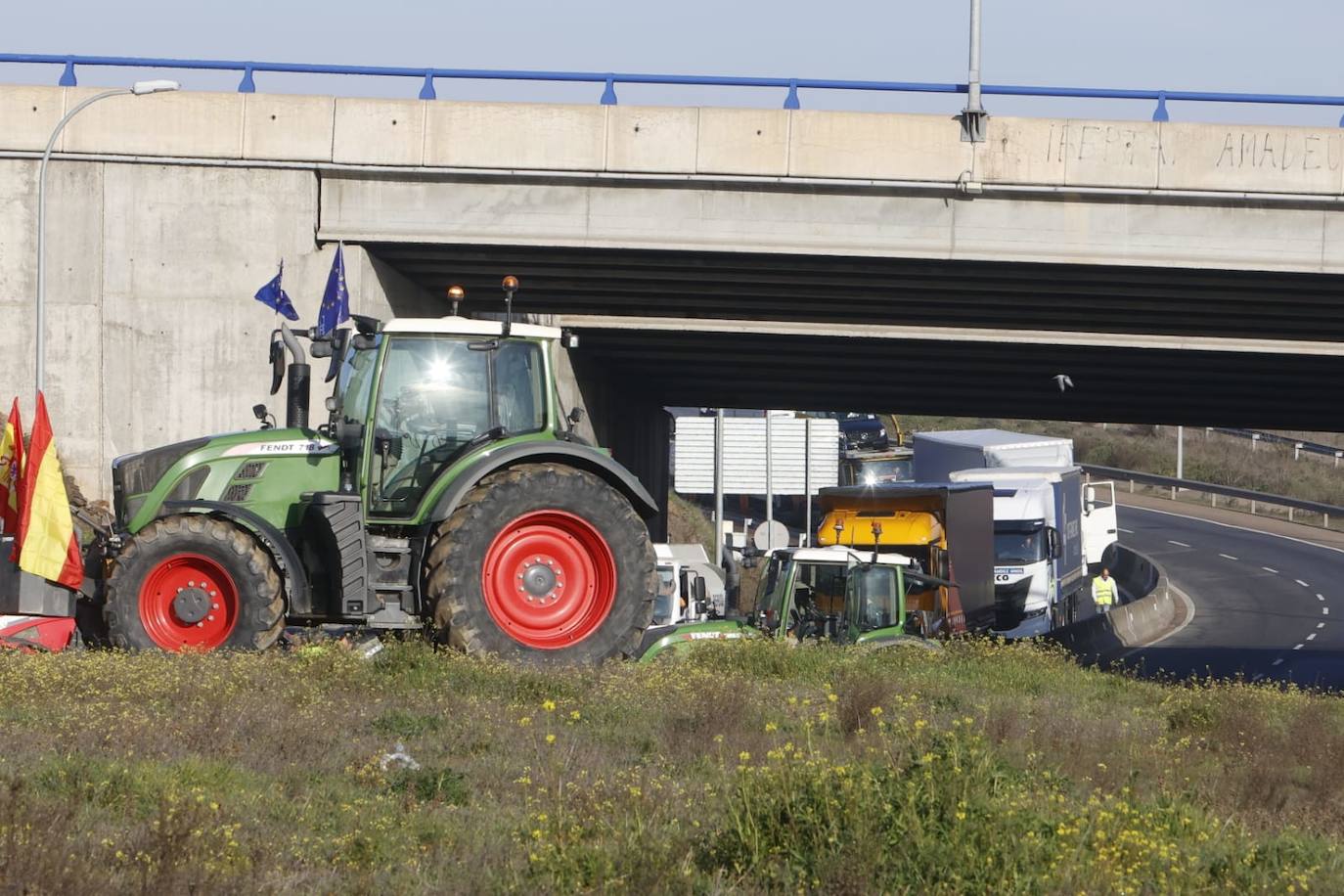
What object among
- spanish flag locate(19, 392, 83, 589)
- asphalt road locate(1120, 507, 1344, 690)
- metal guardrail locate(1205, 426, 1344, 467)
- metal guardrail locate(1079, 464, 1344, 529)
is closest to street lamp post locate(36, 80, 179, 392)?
spanish flag locate(19, 392, 83, 589)

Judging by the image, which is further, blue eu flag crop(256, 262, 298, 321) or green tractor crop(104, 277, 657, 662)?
blue eu flag crop(256, 262, 298, 321)

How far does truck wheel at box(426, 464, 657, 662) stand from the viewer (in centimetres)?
1184

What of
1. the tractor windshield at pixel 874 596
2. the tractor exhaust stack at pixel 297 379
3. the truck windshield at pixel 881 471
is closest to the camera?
the tractor exhaust stack at pixel 297 379

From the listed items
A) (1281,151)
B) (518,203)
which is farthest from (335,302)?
(1281,151)

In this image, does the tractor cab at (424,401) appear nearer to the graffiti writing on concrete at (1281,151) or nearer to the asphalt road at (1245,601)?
the asphalt road at (1245,601)

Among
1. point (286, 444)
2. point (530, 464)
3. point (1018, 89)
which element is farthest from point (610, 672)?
point (1018, 89)

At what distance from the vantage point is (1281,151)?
2203cm

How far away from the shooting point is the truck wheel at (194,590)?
11.6 m

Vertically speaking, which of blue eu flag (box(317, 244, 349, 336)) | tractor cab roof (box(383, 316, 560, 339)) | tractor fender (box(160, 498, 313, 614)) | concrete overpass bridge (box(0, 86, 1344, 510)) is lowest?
tractor fender (box(160, 498, 313, 614))

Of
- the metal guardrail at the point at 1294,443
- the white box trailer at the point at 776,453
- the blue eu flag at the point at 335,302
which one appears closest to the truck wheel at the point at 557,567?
the blue eu flag at the point at 335,302

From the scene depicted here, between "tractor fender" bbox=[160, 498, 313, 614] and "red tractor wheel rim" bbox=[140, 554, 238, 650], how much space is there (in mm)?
388

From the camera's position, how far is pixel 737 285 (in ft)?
82.5

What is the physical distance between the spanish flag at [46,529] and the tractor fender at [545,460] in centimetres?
284

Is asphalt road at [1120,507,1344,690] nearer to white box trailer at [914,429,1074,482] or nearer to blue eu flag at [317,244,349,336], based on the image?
white box trailer at [914,429,1074,482]
